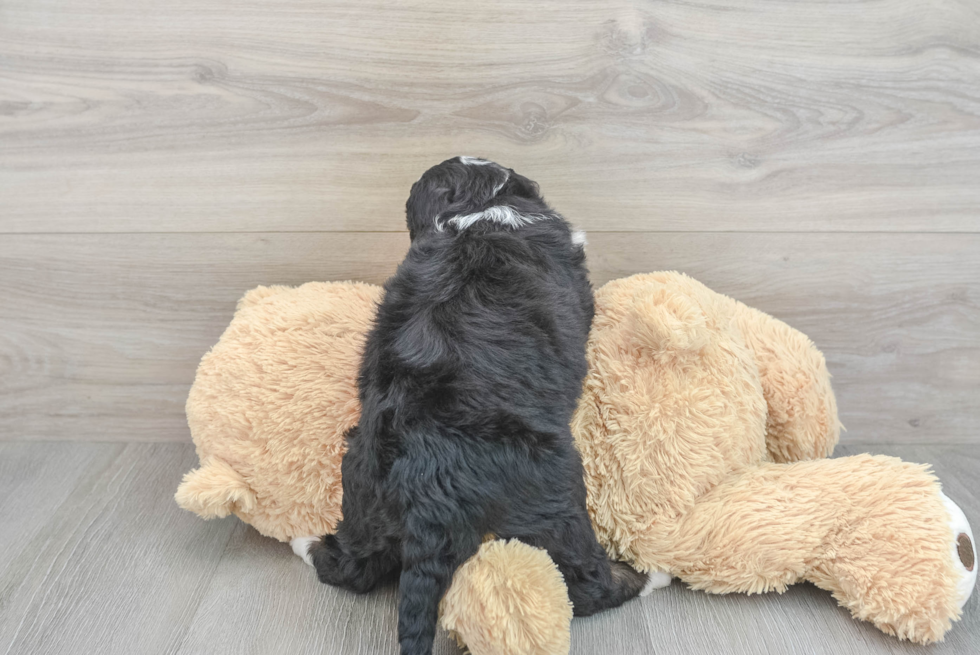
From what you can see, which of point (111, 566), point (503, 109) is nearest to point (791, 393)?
point (503, 109)

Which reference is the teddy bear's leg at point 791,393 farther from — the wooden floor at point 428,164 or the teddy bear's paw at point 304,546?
the teddy bear's paw at point 304,546

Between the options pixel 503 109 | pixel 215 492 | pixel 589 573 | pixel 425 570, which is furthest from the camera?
pixel 503 109

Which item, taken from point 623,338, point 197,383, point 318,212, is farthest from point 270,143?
point 623,338

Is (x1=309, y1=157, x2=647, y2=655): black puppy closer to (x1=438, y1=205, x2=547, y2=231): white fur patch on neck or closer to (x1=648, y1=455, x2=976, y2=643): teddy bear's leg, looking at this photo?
(x1=438, y1=205, x2=547, y2=231): white fur patch on neck

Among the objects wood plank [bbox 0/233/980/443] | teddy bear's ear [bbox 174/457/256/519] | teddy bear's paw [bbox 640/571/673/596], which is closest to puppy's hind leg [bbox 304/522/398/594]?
teddy bear's ear [bbox 174/457/256/519]

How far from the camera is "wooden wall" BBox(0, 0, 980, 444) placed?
3.27 ft

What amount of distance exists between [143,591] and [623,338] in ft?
2.30

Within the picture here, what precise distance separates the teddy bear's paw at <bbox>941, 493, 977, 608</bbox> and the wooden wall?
1.34 ft

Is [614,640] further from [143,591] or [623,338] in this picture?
[143,591]

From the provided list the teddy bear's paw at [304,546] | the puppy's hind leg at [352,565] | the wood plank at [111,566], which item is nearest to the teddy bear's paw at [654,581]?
the puppy's hind leg at [352,565]

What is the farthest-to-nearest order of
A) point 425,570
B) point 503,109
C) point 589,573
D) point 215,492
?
1. point 503,109
2. point 215,492
3. point 589,573
4. point 425,570

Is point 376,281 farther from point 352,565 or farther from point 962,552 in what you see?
point 962,552

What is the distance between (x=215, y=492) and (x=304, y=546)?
14 centimetres

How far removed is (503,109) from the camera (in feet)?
3.36
